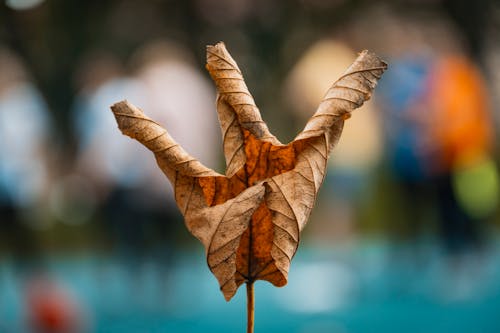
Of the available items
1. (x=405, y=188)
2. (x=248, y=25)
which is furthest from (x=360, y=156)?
(x=248, y=25)

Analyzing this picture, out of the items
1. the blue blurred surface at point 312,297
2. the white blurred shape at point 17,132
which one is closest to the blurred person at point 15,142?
the white blurred shape at point 17,132

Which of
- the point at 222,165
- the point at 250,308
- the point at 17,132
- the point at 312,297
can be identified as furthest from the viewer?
the point at 222,165

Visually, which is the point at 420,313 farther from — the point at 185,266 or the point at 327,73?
the point at 185,266

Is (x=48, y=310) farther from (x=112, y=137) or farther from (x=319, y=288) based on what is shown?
(x=319, y=288)

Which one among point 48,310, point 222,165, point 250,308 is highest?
point 222,165

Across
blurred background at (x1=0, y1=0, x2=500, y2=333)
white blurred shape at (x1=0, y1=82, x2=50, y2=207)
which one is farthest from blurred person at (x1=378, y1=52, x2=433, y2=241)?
white blurred shape at (x1=0, y1=82, x2=50, y2=207)

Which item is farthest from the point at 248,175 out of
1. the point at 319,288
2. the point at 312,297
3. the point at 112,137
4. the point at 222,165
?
the point at 222,165
